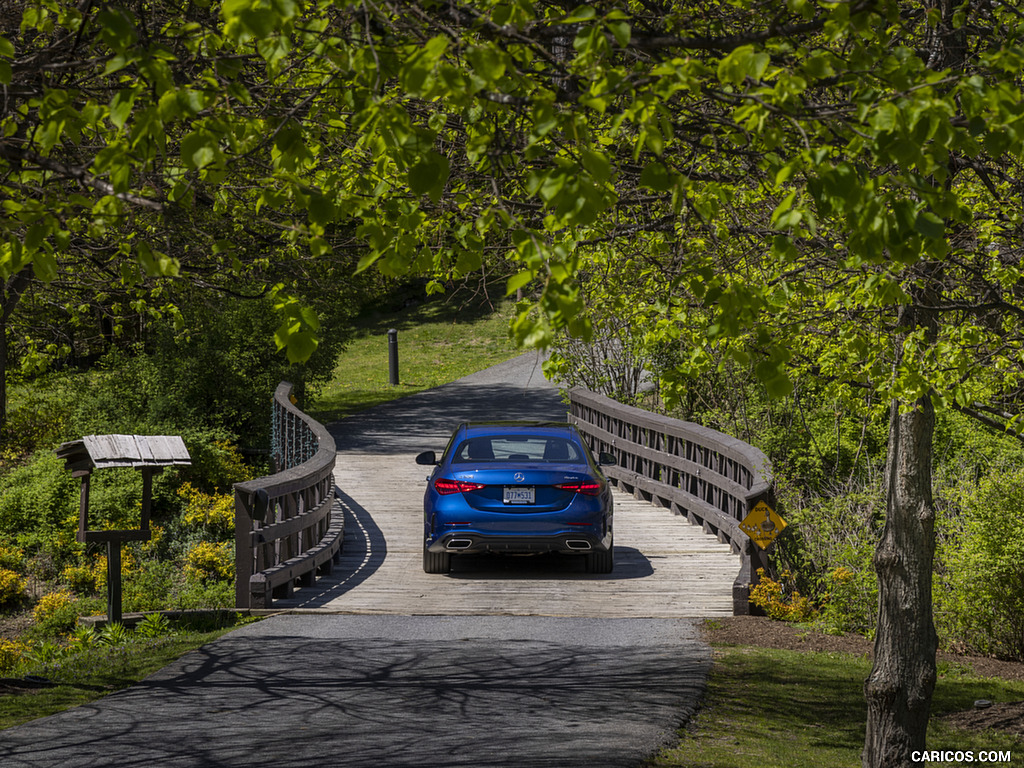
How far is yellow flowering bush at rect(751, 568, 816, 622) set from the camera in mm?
10219

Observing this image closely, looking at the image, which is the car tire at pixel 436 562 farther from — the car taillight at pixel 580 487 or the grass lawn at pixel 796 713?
the grass lawn at pixel 796 713

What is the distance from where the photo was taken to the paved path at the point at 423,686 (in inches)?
240

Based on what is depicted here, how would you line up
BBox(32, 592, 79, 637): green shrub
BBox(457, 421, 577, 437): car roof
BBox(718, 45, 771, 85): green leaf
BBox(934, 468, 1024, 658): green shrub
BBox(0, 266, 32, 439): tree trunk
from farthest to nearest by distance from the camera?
BBox(32, 592, 79, 637): green shrub
BBox(457, 421, 577, 437): car roof
BBox(0, 266, 32, 439): tree trunk
BBox(934, 468, 1024, 658): green shrub
BBox(718, 45, 771, 85): green leaf

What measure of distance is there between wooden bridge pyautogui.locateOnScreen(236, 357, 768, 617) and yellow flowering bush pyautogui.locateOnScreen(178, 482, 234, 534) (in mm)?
1638

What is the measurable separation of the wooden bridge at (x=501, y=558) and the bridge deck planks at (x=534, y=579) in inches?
0.5

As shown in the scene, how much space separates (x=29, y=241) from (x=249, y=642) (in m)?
5.61

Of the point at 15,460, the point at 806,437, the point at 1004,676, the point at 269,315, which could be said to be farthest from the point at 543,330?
the point at 15,460

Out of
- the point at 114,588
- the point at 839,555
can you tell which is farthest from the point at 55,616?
the point at 839,555

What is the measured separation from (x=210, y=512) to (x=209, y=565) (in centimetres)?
223

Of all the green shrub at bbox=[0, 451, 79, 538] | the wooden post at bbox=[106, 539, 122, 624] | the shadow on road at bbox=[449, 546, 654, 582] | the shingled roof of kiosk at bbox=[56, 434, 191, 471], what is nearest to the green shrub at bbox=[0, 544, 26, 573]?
the green shrub at bbox=[0, 451, 79, 538]

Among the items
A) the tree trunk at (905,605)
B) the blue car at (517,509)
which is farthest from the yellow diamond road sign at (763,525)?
the tree trunk at (905,605)

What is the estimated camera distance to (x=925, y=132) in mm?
3508

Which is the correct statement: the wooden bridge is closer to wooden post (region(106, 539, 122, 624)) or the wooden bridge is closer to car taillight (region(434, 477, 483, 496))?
car taillight (region(434, 477, 483, 496))

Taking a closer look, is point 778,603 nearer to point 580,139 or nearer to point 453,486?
point 453,486
